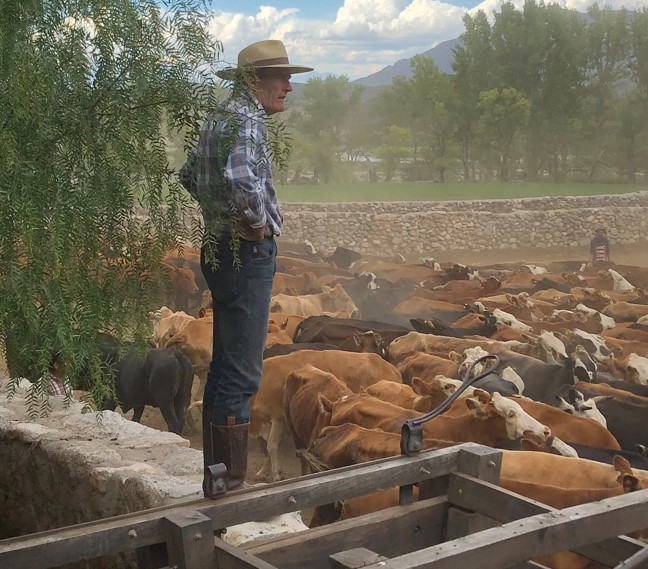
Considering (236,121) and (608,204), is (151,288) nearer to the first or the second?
(236,121)

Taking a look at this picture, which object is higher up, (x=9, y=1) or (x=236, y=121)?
(x=9, y=1)

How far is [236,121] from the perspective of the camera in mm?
2705

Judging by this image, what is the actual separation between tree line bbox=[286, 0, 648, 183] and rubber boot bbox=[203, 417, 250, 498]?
144 feet

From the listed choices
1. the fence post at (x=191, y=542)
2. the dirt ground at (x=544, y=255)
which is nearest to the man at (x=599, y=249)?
the dirt ground at (x=544, y=255)

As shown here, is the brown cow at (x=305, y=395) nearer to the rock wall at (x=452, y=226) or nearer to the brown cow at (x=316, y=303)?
the brown cow at (x=316, y=303)

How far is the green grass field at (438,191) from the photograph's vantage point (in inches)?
1505

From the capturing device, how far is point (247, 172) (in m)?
3.12

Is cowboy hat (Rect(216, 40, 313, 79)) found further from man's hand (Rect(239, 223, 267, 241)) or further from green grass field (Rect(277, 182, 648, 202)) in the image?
green grass field (Rect(277, 182, 648, 202))

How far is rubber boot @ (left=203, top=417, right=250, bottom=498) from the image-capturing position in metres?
3.42

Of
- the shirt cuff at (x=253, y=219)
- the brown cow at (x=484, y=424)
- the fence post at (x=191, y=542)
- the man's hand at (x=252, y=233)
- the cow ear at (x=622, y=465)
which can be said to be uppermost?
the shirt cuff at (x=253, y=219)

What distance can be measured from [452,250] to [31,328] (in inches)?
Answer: 1096

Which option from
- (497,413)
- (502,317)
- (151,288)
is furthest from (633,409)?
(151,288)

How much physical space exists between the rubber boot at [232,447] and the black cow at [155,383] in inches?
233

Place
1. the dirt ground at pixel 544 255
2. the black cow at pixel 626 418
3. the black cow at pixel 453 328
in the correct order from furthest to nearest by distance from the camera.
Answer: the dirt ground at pixel 544 255 < the black cow at pixel 453 328 < the black cow at pixel 626 418
